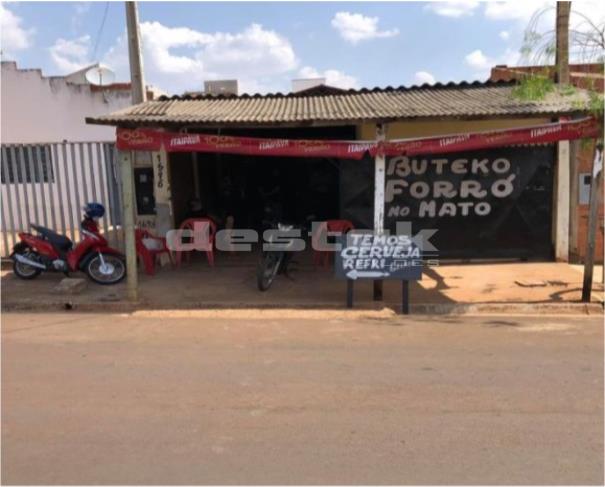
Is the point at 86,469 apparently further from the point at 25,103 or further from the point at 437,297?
the point at 25,103

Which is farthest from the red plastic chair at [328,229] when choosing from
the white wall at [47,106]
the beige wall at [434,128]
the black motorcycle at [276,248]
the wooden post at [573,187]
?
the white wall at [47,106]

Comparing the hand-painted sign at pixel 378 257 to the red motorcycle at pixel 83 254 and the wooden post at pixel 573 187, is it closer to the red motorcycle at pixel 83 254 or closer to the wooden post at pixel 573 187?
the red motorcycle at pixel 83 254

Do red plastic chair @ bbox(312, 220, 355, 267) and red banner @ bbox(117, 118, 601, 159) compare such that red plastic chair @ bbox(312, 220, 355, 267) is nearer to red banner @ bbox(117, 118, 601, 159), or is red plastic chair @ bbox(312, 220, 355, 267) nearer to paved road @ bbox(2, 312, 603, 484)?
red banner @ bbox(117, 118, 601, 159)

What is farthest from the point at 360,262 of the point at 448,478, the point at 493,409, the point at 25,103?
the point at 25,103

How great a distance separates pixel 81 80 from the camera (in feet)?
55.8

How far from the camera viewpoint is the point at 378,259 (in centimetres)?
732

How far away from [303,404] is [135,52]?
8179 millimetres

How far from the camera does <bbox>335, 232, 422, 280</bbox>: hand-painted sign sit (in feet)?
23.7

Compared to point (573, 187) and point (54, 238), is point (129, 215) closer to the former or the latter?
point (54, 238)

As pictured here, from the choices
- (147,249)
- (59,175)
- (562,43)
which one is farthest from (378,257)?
(59,175)

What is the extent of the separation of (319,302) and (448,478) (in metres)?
4.61

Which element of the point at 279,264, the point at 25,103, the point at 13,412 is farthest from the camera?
the point at 25,103

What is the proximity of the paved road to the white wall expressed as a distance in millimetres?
10934

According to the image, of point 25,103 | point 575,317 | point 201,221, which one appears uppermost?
point 25,103
